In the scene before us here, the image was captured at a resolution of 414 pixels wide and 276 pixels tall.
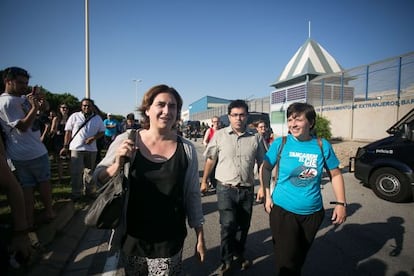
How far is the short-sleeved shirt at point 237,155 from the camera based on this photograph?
308 cm

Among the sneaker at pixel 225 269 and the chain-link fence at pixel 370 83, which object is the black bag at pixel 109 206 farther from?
the chain-link fence at pixel 370 83

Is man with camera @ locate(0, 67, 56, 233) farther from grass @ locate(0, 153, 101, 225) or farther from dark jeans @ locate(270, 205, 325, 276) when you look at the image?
dark jeans @ locate(270, 205, 325, 276)

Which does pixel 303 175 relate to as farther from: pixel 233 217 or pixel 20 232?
pixel 20 232

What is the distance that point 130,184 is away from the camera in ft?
5.69

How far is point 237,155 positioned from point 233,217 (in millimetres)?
779

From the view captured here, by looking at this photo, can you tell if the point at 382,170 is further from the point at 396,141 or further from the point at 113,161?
the point at 113,161

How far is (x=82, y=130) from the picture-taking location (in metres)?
4.91

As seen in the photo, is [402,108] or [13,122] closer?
[13,122]

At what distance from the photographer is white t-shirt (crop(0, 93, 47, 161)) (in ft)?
10.2

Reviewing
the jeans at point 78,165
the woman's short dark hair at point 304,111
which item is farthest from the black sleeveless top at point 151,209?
the jeans at point 78,165

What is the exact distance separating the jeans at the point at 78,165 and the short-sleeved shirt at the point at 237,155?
3.08 m

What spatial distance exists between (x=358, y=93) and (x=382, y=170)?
15.7 metres

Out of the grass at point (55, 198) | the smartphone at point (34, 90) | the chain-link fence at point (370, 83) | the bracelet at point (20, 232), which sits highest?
the chain-link fence at point (370, 83)

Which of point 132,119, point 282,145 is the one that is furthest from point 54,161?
point 282,145
